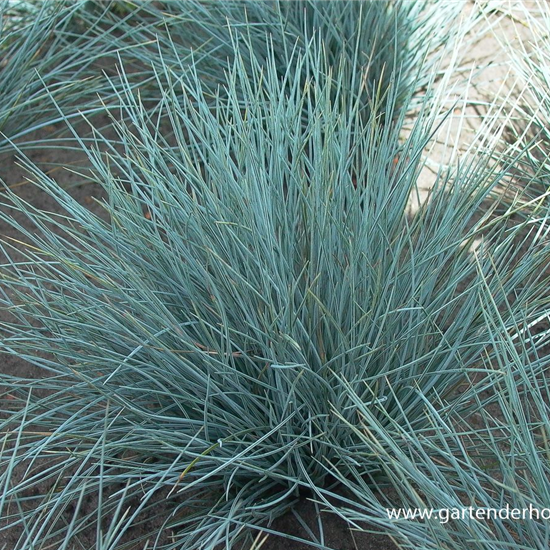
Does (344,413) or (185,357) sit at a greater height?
(344,413)

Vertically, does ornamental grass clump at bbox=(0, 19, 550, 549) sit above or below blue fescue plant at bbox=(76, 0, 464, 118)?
below

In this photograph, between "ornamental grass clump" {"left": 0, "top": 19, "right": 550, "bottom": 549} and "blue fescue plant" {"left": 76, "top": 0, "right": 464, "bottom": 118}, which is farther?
"blue fescue plant" {"left": 76, "top": 0, "right": 464, "bottom": 118}

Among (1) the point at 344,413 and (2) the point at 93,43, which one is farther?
(2) the point at 93,43

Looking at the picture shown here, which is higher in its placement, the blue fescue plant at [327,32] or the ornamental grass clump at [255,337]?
the blue fescue plant at [327,32]

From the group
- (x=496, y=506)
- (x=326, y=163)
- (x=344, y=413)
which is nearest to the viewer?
(x=496, y=506)

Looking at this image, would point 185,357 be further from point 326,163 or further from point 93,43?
point 93,43

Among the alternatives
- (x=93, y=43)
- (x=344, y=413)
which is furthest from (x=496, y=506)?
(x=93, y=43)

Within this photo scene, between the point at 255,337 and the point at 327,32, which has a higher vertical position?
the point at 327,32

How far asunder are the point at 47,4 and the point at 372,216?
1.84m

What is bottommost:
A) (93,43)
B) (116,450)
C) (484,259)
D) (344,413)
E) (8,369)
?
(8,369)

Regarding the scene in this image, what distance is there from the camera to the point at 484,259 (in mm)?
2115

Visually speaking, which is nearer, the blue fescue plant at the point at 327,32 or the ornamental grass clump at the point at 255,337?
the ornamental grass clump at the point at 255,337

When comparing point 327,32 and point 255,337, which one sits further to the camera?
point 327,32

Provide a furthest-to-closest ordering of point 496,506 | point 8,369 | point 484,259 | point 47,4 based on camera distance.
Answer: point 47,4, point 8,369, point 484,259, point 496,506
